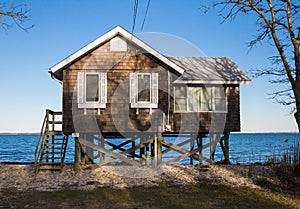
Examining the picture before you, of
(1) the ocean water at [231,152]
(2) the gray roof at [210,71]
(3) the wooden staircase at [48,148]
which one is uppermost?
(2) the gray roof at [210,71]

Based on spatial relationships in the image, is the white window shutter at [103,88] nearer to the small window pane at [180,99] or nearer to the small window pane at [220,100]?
the small window pane at [180,99]

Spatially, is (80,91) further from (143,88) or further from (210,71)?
(210,71)

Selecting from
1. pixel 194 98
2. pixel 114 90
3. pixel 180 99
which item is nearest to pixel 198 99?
pixel 194 98

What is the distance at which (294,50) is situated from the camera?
13625mm

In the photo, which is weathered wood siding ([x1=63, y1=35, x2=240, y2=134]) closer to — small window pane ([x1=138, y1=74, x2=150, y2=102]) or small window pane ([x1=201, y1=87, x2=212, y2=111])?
small window pane ([x1=138, y1=74, x2=150, y2=102])

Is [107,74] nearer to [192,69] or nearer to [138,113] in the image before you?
[138,113]

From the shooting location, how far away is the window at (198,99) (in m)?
18.7

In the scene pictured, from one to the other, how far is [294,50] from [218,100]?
602cm

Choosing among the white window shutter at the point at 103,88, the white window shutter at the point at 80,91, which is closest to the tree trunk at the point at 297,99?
the white window shutter at the point at 103,88

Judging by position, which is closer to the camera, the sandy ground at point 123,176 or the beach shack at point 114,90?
the sandy ground at point 123,176

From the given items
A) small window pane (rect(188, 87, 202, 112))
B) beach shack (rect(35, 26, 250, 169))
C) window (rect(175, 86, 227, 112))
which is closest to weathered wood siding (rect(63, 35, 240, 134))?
beach shack (rect(35, 26, 250, 169))

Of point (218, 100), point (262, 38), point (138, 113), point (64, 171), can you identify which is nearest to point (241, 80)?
point (218, 100)

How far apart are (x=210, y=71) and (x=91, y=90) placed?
23.1ft

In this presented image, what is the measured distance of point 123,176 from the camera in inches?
606
